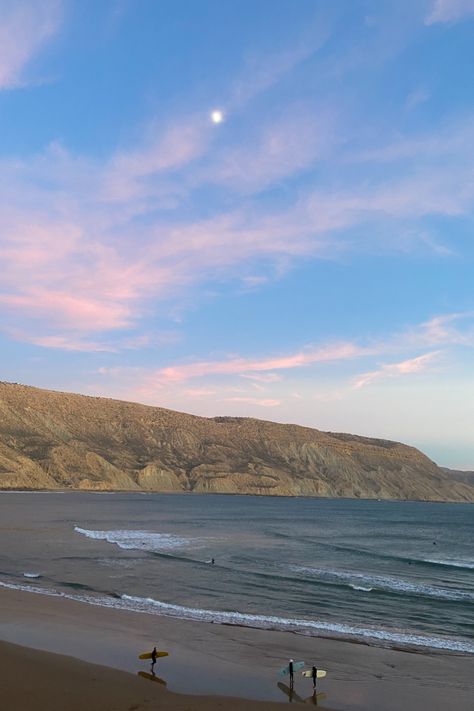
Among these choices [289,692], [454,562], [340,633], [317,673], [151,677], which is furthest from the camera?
[454,562]

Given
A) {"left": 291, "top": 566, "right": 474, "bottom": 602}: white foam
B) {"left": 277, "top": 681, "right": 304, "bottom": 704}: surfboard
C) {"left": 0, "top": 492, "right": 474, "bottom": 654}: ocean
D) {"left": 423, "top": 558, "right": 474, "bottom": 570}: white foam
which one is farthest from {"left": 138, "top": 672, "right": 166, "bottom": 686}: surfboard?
{"left": 423, "top": 558, "right": 474, "bottom": 570}: white foam

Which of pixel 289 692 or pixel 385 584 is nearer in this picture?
pixel 289 692

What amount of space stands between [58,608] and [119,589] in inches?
233

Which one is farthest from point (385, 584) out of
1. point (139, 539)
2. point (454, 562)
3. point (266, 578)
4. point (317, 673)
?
point (139, 539)

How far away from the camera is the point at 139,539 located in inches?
2215

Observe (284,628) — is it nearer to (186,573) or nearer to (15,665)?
(15,665)

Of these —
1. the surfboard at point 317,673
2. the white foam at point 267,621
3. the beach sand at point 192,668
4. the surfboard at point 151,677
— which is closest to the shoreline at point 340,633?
the white foam at point 267,621

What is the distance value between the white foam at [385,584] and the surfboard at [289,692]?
17877mm

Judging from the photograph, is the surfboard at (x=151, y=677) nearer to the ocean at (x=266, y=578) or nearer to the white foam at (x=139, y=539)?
the ocean at (x=266, y=578)

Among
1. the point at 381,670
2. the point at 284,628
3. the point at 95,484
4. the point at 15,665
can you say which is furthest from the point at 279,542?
the point at 95,484

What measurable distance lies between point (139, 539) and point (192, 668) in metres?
40.7

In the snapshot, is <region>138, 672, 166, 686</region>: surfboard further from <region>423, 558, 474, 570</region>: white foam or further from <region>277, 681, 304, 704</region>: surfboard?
<region>423, 558, 474, 570</region>: white foam

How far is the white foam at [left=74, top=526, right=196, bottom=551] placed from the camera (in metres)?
49.9

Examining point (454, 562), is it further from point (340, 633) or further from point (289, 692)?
point (289, 692)
